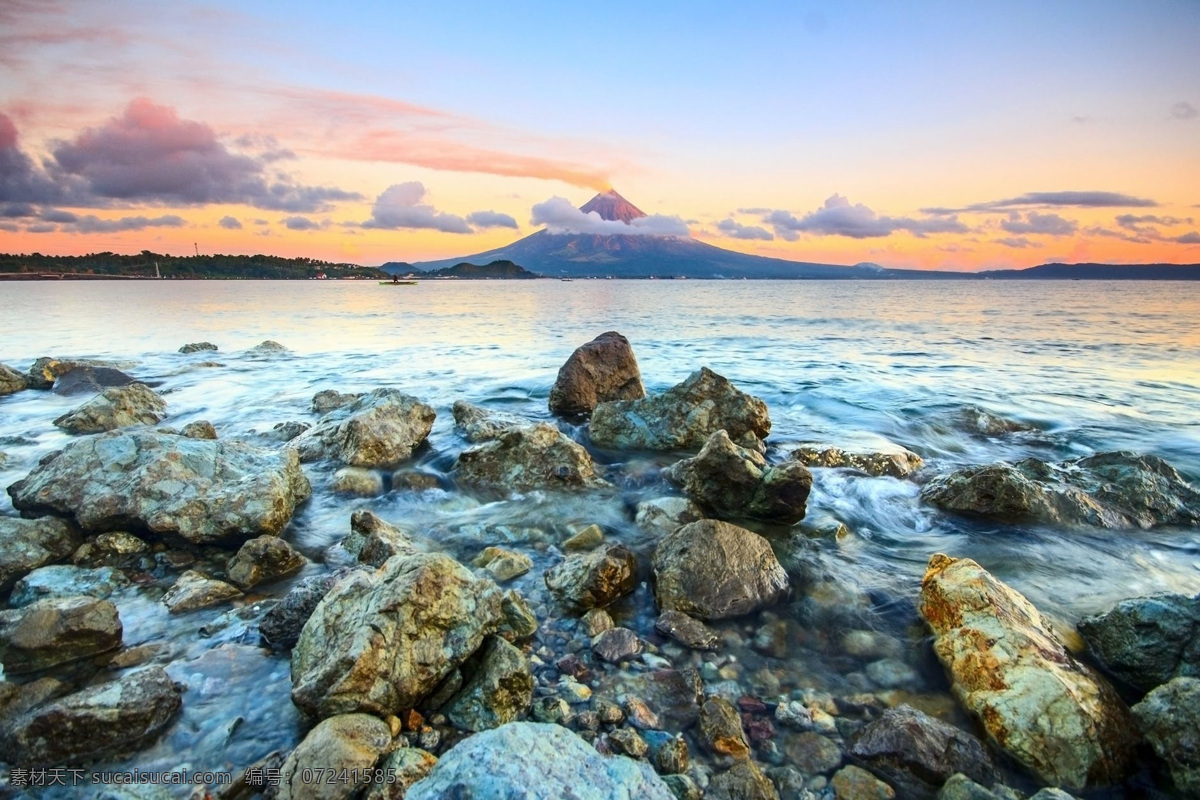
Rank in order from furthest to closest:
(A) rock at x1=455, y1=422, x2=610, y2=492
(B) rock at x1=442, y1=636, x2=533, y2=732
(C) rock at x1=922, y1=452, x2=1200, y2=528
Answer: (A) rock at x1=455, y1=422, x2=610, y2=492
(C) rock at x1=922, y1=452, x2=1200, y2=528
(B) rock at x1=442, y1=636, x2=533, y2=732

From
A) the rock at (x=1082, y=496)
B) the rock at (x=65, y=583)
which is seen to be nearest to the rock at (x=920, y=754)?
the rock at (x=1082, y=496)

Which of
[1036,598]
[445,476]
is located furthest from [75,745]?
[1036,598]

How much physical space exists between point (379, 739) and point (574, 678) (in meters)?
1.44

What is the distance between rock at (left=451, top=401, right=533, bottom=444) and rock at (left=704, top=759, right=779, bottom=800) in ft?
25.4

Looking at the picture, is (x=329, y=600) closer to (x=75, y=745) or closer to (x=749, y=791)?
(x=75, y=745)

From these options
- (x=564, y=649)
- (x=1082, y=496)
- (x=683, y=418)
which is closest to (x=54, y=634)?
(x=564, y=649)

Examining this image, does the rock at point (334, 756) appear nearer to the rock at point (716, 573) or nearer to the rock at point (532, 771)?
the rock at point (532, 771)

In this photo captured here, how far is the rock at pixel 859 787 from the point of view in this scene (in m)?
3.49

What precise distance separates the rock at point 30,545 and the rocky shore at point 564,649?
0.03 m

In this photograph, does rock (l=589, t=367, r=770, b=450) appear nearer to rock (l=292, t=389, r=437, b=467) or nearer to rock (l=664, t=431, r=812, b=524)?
rock (l=664, t=431, r=812, b=524)

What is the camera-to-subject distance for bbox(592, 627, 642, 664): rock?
4.68m

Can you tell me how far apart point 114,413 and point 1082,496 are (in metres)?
17.1

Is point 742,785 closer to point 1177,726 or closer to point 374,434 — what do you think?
point 1177,726

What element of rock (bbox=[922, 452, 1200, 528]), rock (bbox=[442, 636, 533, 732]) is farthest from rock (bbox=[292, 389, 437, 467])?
rock (bbox=[922, 452, 1200, 528])
